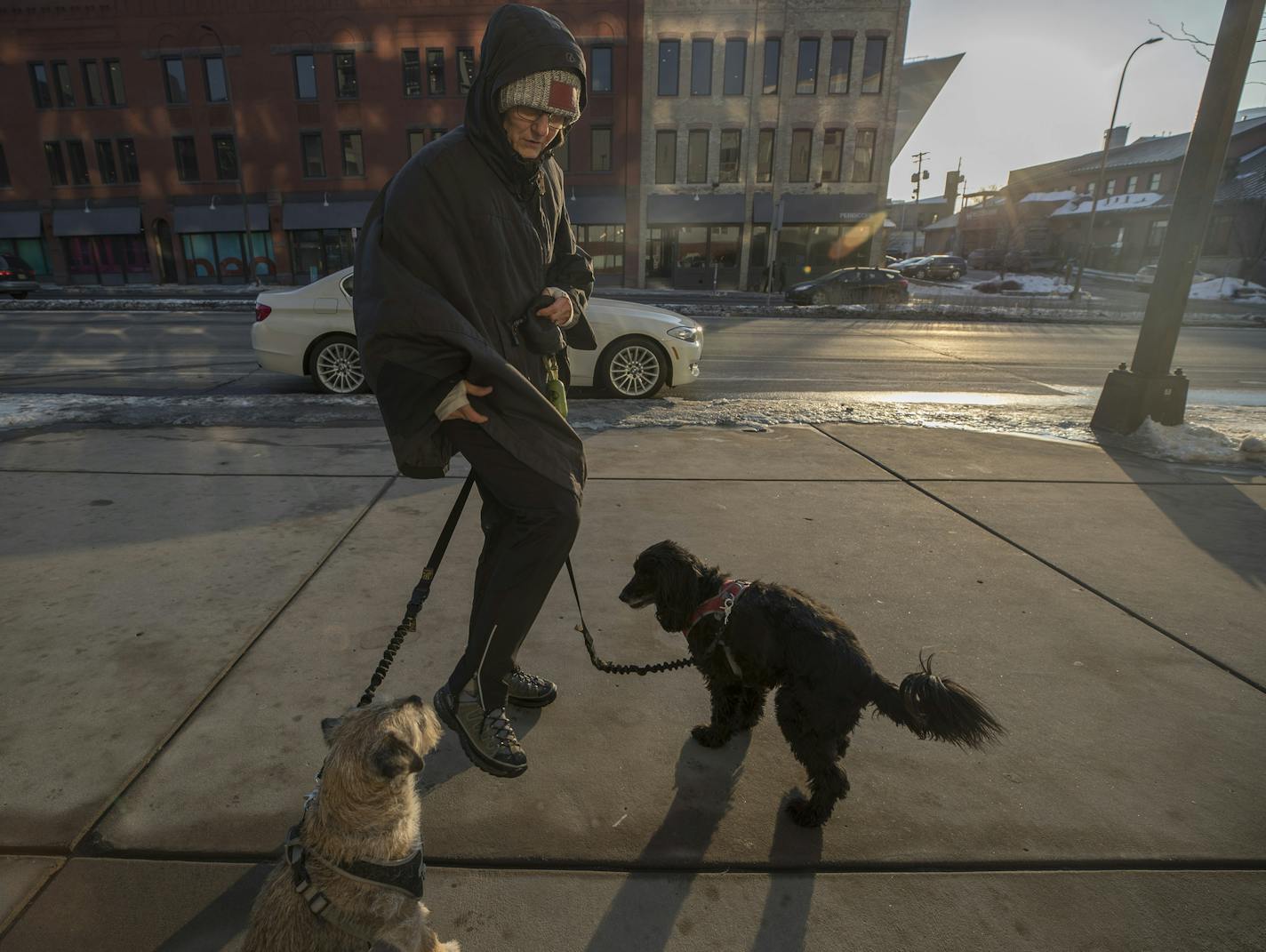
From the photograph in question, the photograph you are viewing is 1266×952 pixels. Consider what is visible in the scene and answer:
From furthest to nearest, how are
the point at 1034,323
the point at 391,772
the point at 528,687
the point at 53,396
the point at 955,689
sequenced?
the point at 1034,323 → the point at 53,396 → the point at 528,687 → the point at 955,689 → the point at 391,772

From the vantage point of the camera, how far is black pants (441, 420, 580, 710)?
7.00ft

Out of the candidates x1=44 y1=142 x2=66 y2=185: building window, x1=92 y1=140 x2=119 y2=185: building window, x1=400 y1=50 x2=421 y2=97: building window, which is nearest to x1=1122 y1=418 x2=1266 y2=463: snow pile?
x1=400 y1=50 x2=421 y2=97: building window

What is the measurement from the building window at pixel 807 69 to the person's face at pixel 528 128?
3337 cm

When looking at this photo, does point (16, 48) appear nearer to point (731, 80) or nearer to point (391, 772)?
point (731, 80)

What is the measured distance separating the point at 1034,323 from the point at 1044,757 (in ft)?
67.5

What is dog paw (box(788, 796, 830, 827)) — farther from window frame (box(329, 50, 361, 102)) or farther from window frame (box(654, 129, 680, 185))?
window frame (box(329, 50, 361, 102))

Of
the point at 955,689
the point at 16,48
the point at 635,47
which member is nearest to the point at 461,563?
the point at 955,689

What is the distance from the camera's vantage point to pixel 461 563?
3.65 metres

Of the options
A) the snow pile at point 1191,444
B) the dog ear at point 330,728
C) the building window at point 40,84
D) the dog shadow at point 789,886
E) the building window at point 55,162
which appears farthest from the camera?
the building window at point 55,162

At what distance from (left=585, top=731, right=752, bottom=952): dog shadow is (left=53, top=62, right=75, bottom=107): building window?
42.6 metres

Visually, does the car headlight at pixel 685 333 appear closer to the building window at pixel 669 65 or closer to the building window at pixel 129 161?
the building window at pixel 669 65

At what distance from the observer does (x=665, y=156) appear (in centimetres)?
3131

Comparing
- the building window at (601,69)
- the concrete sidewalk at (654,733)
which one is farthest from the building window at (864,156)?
the concrete sidewalk at (654,733)

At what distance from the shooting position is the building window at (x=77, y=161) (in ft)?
104
